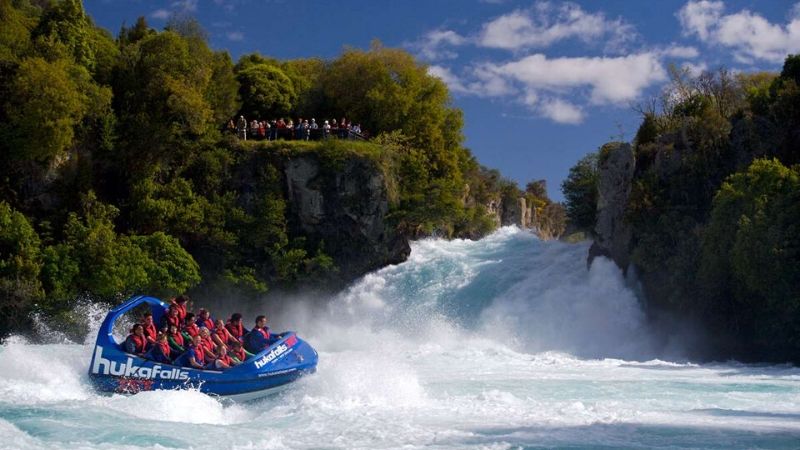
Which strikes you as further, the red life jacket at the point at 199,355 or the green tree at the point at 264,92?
the green tree at the point at 264,92

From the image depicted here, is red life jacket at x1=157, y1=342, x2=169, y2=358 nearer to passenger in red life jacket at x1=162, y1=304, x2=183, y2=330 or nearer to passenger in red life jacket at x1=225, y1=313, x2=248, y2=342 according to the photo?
passenger in red life jacket at x1=162, y1=304, x2=183, y2=330

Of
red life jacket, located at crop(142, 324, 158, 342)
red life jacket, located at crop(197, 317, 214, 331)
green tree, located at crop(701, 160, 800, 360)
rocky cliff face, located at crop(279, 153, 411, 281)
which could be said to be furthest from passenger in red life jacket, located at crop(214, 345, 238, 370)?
rocky cliff face, located at crop(279, 153, 411, 281)

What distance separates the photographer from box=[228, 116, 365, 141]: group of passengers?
116 ft

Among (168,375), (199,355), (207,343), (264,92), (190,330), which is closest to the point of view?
(168,375)

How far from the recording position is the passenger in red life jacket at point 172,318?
61.8 feet

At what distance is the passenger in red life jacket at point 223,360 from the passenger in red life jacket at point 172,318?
1.33m

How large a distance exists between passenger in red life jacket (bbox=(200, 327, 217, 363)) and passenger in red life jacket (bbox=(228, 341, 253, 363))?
438mm

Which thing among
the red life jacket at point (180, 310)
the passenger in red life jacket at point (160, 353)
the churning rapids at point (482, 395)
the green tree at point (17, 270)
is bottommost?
the churning rapids at point (482, 395)

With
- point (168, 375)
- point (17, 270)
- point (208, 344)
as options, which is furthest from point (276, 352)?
point (17, 270)

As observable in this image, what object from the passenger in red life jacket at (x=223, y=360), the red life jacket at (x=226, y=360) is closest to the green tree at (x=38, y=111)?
the passenger in red life jacket at (x=223, y=360)

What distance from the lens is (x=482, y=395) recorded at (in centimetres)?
1772

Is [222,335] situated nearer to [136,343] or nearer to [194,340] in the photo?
[194,340]

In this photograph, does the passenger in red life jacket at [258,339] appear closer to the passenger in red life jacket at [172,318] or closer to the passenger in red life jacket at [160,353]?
the passenger in red life jacket at [172,318]

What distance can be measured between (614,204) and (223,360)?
1708 centimetres
